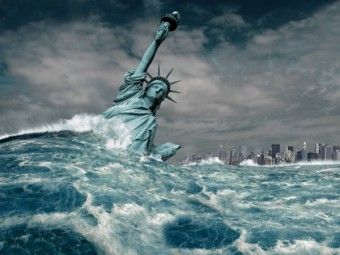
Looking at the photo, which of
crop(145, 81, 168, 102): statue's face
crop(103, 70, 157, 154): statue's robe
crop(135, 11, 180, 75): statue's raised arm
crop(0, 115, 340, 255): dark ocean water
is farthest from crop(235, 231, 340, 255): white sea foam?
crop(135, 11, 180, 75): statue's raised arm

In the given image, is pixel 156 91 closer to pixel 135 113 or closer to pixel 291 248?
pixel 135 113

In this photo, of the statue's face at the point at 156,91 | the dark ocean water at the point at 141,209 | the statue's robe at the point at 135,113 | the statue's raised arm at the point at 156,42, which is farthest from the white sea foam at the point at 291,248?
the statue's raised arm at the point at 156,42

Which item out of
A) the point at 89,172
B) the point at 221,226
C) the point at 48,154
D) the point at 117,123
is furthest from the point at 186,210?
the point at 117,123

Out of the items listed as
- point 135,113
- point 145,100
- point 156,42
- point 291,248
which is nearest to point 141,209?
point 291,248

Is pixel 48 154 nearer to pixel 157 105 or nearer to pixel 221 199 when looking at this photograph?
pixel 221 199

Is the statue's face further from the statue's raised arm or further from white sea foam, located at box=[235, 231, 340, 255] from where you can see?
white sea foam, located at box=[235, 231, 340, 255]

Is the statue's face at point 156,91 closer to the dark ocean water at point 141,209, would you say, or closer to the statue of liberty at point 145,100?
the statue of liberty at point 145,100
